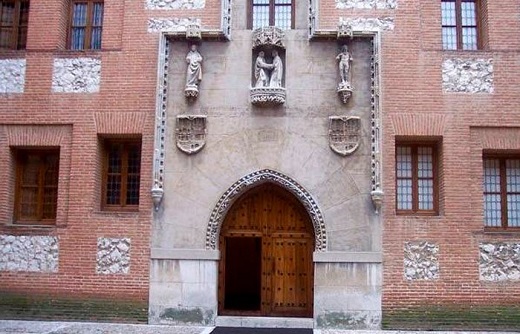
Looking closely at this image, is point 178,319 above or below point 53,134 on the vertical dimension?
below

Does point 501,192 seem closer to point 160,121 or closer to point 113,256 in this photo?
point 160,121

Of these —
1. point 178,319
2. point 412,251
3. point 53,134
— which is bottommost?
point 178,319

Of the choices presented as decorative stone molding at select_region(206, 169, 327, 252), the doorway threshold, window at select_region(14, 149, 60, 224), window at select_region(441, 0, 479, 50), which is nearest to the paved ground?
the doorway threshold

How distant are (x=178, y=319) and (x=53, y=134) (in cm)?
521

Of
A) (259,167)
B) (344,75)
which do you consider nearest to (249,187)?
(259,167)

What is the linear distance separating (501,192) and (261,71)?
6.11 m

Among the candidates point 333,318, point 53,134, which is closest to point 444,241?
point 333,318

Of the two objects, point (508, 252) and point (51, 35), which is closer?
point (508, 252)

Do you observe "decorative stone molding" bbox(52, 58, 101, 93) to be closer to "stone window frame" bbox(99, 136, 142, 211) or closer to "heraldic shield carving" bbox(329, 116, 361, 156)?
"stone window frame" bbox(99, 136, 142, 211)

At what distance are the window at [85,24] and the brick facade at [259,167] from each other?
0.42 metres

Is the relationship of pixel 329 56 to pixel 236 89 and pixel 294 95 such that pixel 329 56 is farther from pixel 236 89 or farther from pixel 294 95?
pixel 236 89

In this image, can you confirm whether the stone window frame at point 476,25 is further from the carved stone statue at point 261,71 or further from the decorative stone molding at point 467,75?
the carved stone statue at point 261,71

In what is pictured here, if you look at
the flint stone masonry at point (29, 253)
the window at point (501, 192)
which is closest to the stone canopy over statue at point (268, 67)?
the window at point (501, 192)

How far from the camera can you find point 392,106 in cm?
1428
